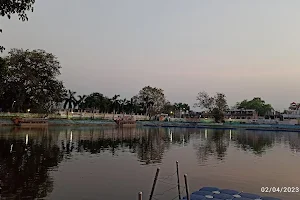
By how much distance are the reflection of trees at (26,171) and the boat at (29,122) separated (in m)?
34.0

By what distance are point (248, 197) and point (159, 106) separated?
9206cm

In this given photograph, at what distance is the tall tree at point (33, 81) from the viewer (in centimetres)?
5469

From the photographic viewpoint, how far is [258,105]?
132250mm

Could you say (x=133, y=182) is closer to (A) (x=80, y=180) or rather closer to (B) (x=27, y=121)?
(A) (x=80, y=180)

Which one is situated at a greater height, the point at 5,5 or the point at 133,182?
the point at 5,5

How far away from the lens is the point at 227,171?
17141 mm

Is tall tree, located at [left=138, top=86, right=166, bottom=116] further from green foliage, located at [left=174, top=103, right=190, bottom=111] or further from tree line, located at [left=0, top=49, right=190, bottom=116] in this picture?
tree line, located at [left=0, top=49, right=190, bottom=116]

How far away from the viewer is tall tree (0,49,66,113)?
5469 centimetres

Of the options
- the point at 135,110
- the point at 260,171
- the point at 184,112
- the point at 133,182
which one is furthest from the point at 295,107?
the point at 133,182

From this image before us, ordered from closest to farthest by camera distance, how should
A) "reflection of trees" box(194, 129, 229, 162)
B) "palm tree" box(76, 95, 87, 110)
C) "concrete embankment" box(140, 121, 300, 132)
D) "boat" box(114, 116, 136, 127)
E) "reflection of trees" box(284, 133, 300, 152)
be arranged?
1. "reflection of trees" box(194, 129, 229, 162)
2. "reflection of trees" box(284, 133, 300, 152)
3. "concrete embankment" box(140, 121, 300, 132)
4. "boat" box(114, 116, 136, 127)
5. "palm tree" box(76, 95, 87, 110)

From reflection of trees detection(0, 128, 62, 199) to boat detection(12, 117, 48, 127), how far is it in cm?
3398

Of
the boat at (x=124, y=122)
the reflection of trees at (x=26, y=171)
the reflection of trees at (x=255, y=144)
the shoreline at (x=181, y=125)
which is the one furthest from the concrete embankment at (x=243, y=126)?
the reflection of trees at (x=26, y=171)
